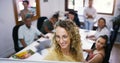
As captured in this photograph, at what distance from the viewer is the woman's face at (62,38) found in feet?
3.28

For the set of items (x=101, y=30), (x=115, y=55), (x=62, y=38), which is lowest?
(x=115, y=55)

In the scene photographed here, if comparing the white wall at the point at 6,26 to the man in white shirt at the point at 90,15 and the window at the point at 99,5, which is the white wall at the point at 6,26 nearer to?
the man in white shirt at the point at 90,15

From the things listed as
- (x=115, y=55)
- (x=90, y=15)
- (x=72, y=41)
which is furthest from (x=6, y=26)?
(x=72, y=41)

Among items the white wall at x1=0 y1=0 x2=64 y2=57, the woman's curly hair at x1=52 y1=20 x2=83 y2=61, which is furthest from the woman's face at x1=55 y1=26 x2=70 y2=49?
the white wall at x1=0 y1=0 x2=64 y2=57

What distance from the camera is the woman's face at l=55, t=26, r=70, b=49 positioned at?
3.28 feet

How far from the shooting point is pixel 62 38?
0.99 metres

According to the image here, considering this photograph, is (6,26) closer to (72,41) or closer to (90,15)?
(90,15)

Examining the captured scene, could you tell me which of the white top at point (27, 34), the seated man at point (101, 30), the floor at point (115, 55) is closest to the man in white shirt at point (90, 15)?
the floor at point (115, 55)

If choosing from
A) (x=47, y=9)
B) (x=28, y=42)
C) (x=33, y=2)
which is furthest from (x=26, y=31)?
(x=47, y=9)

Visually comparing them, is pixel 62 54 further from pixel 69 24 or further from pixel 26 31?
pixel 26 31

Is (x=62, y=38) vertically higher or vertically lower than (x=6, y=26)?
higher

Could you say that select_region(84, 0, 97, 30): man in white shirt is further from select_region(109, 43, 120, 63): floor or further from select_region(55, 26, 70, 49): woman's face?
select_region(55, 26, 70, 49): woman's face

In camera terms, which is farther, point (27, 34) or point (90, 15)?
point (90, 15)

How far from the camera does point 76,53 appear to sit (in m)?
1.08
